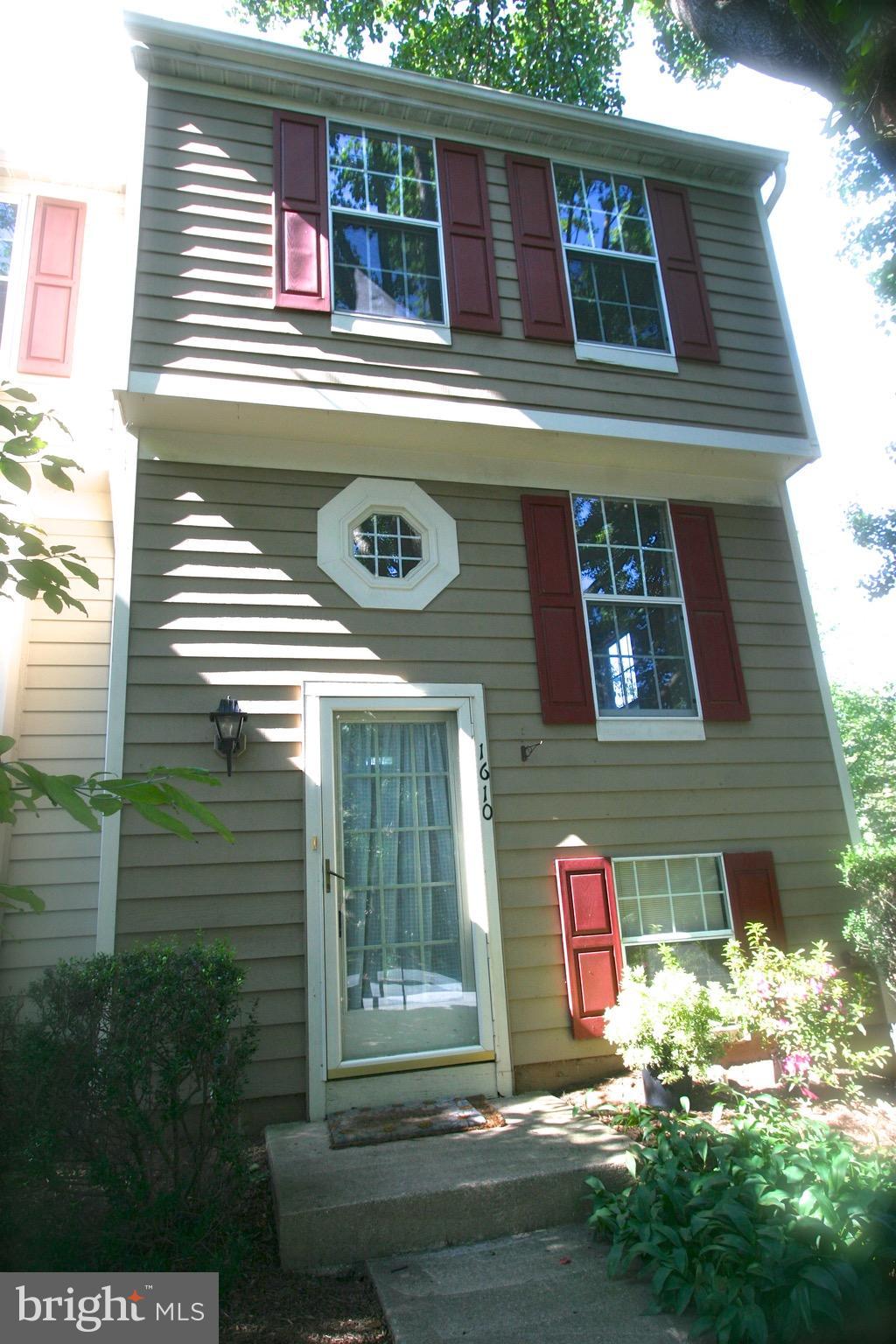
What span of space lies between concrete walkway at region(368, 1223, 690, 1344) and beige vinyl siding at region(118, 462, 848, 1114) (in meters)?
1.40

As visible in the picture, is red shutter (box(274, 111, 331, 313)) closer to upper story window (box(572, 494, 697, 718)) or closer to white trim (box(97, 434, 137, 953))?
white trim (box(97, 434, 137, 953))

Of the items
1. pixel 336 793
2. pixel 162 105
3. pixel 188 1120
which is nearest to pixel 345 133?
pixel 162 105

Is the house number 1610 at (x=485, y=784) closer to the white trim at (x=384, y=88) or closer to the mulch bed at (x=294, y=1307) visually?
the mulch bed at (x=294, y=1307)

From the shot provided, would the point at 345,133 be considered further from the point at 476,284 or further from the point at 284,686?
the point at 284,686

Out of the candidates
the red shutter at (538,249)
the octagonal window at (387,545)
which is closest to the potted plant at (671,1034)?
the octagonal window at (387,545)

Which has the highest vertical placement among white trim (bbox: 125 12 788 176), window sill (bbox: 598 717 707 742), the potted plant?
white trim (bbox: 125 12 788 176)

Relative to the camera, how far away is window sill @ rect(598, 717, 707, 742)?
17.3ft

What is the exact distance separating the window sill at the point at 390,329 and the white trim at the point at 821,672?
2.89 m

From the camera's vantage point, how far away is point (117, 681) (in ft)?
14.7

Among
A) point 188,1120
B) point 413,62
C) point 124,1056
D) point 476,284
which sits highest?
point 413,62

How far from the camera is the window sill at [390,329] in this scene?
5191 mm

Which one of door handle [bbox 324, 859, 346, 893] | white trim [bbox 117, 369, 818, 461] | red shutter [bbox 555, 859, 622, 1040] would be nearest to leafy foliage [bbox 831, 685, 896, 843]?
white trim [bbox 117, 369, 818, 461]

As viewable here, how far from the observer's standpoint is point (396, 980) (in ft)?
15.0

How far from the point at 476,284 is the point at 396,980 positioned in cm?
450
